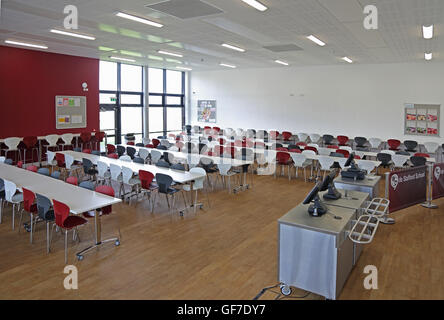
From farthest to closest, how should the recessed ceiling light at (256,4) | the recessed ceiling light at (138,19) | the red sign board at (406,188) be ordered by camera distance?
the recessed ceiling light at (138,19) < the red sign board at (406,188) < the recessed ceiling light at (256,4)

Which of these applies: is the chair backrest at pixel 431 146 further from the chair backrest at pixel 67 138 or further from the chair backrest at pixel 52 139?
the chair backrest at pixel 52 139

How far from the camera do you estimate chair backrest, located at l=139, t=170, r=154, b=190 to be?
689 cm

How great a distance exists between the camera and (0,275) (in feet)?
14.4

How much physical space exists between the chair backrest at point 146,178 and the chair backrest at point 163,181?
0.20 m

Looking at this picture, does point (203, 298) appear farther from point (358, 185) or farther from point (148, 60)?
point (148, 60)

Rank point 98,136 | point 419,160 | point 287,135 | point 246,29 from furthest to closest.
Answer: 1. point 287,135
2. point 98,136
3. point 419,160
4. point 246,29

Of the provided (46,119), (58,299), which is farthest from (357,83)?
(58,299)

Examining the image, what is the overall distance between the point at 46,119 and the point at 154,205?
6.73 metres

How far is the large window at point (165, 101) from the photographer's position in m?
16.1

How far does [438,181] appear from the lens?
24.5ft

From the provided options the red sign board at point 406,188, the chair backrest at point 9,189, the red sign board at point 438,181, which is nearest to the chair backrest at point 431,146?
the red sign board at point 438,181

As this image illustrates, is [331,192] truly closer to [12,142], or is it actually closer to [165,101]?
[12,142]

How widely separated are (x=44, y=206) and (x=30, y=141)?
22.4 feet

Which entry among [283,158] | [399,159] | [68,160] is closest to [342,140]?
[399,159]
